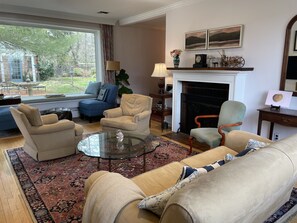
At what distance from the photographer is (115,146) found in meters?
2.84

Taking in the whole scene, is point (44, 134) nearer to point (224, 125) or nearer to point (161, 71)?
point (224, 125)

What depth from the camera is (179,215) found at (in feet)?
2.79

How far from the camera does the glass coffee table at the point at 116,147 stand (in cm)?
256

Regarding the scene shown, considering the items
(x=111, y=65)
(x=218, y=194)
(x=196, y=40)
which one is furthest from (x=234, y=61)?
(x=111, y=65)

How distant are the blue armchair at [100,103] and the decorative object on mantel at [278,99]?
11.9 feet

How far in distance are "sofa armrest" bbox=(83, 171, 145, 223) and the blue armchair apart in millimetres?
4261

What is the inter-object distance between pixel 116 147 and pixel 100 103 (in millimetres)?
3015

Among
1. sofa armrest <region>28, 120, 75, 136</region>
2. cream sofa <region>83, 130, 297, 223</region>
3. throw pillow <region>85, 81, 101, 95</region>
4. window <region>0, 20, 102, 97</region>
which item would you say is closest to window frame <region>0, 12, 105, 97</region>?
window <region>0, 20, 102, 97</region>

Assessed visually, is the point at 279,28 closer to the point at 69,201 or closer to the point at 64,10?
the point at 69,201

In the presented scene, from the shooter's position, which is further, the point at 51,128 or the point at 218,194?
the point at 51,128

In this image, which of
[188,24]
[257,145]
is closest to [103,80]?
[188,24]

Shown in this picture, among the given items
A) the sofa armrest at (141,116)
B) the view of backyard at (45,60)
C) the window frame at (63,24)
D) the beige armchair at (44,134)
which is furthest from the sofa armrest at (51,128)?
the window frame at (63,24)

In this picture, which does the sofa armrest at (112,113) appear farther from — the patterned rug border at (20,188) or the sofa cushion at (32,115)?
the patterned rug border at (20,188)

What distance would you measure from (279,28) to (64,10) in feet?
15.1
